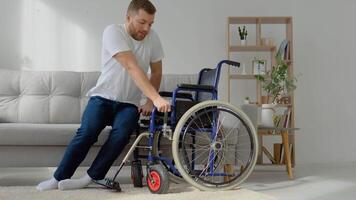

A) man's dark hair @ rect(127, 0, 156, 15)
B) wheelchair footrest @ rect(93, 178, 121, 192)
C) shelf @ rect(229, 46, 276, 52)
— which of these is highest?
man's dark hair @ rect(127, 0, 156, 15)

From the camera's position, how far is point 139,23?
2035 mm

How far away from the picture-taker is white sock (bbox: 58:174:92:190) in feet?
6.34

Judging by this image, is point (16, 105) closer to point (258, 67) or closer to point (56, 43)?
point (56, 43)

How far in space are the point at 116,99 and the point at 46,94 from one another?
3.41 ft

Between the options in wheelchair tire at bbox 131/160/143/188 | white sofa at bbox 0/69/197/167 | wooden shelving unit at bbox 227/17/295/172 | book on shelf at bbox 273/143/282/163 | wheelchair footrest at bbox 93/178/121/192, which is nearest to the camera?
wheelchair footrest at bbox 93/178/121/192

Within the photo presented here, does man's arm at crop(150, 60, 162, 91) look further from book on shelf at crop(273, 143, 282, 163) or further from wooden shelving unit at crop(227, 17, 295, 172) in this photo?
book on shelf at crop(273, 143, 282, 163)

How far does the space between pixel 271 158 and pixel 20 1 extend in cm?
256

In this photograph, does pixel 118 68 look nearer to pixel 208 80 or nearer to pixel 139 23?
pixel 139 23

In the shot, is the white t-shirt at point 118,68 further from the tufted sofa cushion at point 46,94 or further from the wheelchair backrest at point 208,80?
the tufted sofa cushion at point 46,94

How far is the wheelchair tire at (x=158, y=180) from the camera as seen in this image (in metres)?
1.86

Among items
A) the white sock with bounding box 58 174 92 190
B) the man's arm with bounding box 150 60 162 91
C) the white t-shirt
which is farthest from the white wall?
the white sock with bounding box 58 174 92 190

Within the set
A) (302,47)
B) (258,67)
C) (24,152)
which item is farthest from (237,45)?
(24,152)

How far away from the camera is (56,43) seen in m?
3.60

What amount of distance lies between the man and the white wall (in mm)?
1571
